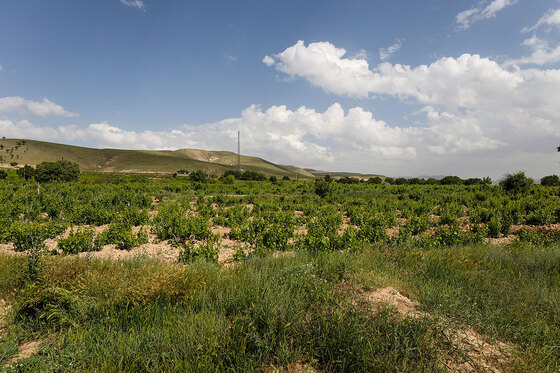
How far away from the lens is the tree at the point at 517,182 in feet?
92.7

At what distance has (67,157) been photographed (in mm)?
116875

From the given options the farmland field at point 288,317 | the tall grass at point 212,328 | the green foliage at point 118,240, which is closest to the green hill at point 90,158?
the green foliage at point 118,240

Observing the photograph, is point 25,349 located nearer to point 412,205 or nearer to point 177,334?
point 177,334

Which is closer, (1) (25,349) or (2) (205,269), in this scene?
(1) (25,349)

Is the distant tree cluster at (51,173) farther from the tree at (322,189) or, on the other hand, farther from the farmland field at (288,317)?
the farmland field at (288,317)

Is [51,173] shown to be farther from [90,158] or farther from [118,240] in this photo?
[90,158]

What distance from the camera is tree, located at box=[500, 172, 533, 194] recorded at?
28.2 meters

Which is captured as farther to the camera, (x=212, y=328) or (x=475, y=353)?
(x=212, y=328)

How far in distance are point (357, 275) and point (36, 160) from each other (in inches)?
5919

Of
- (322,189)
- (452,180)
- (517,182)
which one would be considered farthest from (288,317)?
(452,180)

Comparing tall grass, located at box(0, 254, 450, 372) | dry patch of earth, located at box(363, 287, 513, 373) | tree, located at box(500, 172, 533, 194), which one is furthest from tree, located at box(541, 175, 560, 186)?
tall grass, located at box(0, 254, 450, 372)

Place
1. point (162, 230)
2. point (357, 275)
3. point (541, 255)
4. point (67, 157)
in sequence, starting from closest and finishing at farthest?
point (357, 275)
point (541, 255)
point (162, 230)
point (67, 157)

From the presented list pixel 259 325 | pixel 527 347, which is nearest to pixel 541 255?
pixel 527 347

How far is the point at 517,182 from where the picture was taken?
28.5m
